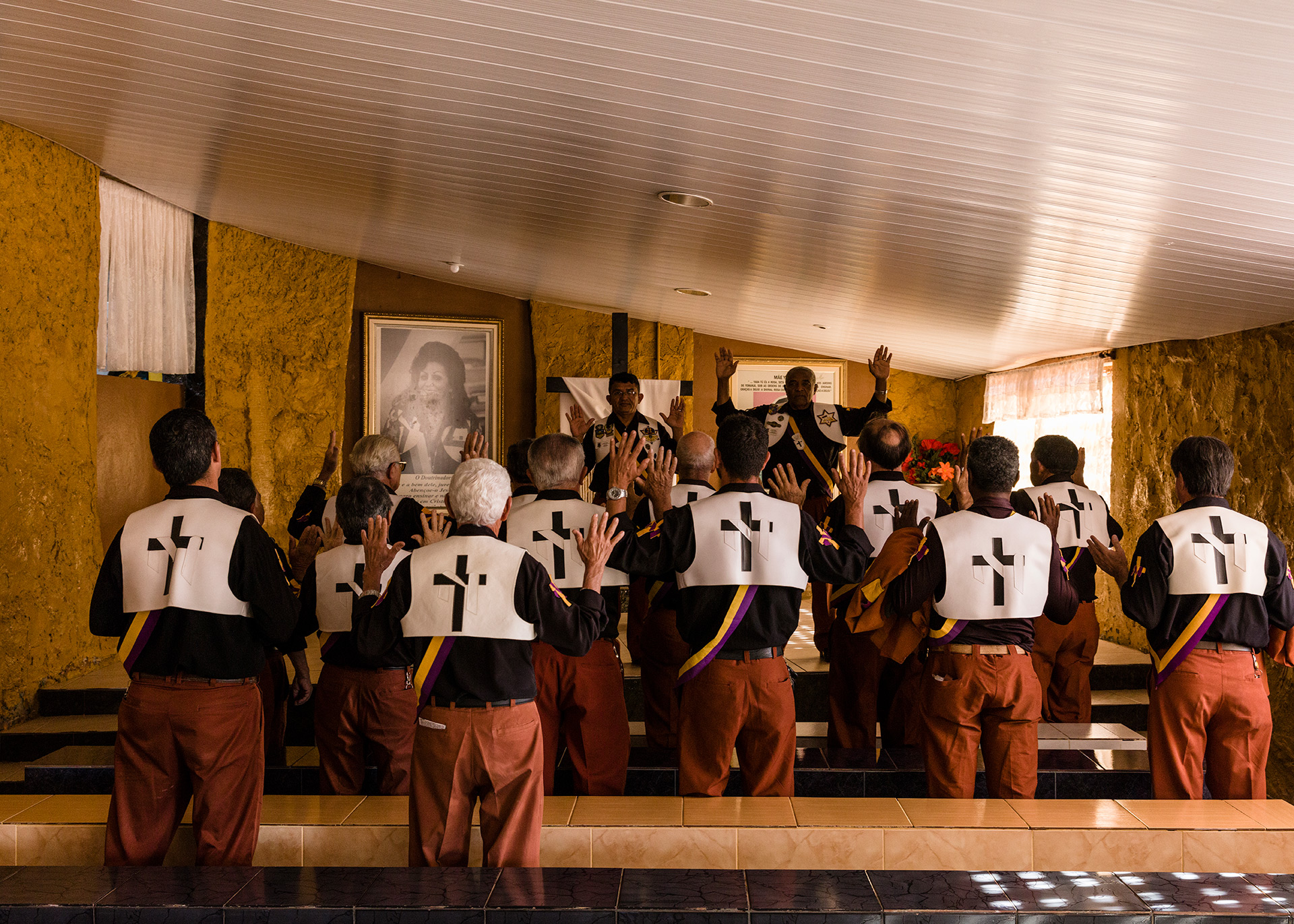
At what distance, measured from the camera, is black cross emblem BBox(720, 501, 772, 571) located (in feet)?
10.9

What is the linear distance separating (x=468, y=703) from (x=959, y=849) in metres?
1.67

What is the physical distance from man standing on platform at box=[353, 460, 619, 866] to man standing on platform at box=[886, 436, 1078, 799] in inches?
54.3

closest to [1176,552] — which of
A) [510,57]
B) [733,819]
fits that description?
[733,819]

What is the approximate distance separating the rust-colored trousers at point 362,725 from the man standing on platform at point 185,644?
74 centimetres

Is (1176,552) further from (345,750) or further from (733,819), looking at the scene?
(345,750)

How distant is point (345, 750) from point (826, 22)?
9.78 feet

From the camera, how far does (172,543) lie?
2.81m

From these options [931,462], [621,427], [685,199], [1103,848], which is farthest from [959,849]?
[931,462]

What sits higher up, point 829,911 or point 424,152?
point 424,152

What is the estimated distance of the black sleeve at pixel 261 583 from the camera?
283 centimetres

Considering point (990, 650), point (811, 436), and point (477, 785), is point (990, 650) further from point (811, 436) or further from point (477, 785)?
point (811, 436)

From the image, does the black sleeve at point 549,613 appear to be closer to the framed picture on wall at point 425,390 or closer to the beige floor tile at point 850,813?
the beige floor tile at point 850,813

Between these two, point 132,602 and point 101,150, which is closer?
point 132,602

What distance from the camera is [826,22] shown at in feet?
8.78
